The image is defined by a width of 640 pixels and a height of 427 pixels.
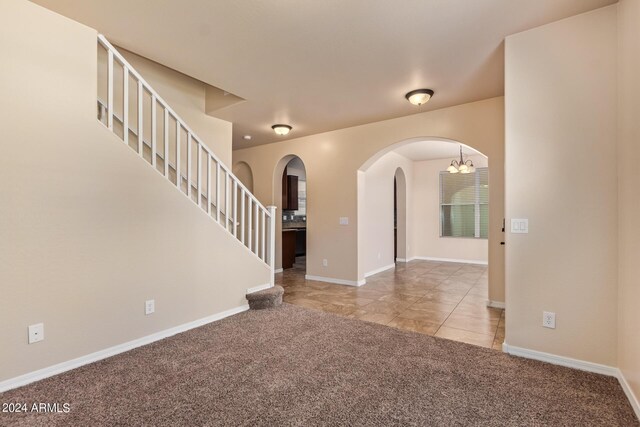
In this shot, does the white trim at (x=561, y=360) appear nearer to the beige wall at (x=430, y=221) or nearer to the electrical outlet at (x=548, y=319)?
the electrical outlet at (x=548, y=319)

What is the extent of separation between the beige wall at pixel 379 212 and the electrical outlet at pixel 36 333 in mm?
4593

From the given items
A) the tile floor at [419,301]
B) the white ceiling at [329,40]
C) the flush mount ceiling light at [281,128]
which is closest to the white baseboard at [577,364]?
the tile floor at [419,301]

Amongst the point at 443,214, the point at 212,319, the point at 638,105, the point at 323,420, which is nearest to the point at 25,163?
the point at 212,319

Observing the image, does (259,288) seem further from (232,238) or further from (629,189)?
(629,189)

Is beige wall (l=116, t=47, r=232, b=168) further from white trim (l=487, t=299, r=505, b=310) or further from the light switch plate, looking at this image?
white trim (l=487, t=299, r=505, b=310)

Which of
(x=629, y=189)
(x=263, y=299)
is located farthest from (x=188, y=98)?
(x=629, y=189)

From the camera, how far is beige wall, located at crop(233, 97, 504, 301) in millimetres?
3982

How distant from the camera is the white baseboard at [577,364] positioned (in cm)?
201

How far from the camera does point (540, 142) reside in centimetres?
250

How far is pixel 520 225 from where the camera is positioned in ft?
8.46

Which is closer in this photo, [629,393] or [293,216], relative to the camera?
[629,393]

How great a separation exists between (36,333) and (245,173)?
523 cm

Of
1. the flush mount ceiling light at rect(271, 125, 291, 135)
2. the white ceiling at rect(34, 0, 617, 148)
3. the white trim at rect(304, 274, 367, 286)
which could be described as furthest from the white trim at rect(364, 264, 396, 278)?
the white ceiling at rect(34, 0, 617, 148)

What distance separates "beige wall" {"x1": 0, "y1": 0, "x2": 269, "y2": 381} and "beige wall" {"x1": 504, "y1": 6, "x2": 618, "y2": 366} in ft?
10.8
